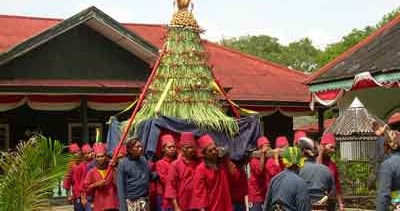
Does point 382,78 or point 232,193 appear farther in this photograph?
point 382,78

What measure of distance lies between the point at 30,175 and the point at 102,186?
2544 mm

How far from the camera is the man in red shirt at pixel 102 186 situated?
9.94 m

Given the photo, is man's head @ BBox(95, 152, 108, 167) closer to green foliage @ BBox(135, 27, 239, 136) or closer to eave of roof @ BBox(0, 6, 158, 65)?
green foliage @ BBox(135, 27, 239, 136)

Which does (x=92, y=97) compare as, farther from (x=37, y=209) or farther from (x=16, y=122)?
(x=37, y=209)

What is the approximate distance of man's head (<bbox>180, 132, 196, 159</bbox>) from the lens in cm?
929

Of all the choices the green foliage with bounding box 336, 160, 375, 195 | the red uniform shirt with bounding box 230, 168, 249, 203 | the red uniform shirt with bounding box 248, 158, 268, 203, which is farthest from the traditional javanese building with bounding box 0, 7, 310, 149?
the red uniform shirt with bounding box 230, 168, 249, 203

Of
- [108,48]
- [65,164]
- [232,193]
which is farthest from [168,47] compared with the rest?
[108,48]

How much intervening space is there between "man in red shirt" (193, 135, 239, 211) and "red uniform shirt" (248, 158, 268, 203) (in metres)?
2.66

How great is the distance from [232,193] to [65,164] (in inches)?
138

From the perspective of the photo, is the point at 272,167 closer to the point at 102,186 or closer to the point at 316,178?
the point at 102,186

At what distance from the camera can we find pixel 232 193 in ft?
35.1

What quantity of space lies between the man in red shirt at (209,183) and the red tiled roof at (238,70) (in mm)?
11904

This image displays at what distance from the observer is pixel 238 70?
24.9 meters

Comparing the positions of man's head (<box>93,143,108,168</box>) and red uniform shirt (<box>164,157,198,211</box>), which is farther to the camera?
man's head (<box>93,143,108,168</box>)
